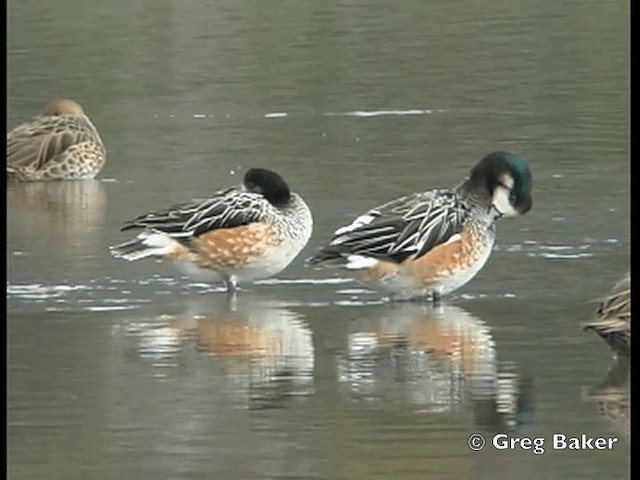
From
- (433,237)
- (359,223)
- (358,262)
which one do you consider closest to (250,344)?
(358,262)

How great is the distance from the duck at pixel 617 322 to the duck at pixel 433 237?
1.74 meters

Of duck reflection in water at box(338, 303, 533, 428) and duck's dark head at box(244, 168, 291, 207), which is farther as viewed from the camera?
duck's dark head at box(244, 168, 291, 207)

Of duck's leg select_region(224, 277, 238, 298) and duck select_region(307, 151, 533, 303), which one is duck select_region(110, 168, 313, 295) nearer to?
duck's leg select_region(224, 277, 238, 298)

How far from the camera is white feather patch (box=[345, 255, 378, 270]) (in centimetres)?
1184

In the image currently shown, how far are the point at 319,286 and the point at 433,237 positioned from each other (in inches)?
33.9

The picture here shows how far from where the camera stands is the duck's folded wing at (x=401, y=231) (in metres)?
11.9

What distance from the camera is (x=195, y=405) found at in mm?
10047

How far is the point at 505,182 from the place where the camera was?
1241cm

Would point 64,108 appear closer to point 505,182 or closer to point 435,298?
point 505,182

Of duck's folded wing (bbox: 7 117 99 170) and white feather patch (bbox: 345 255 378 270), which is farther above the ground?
duck's folded wing (bbox: 7 117 99 170)

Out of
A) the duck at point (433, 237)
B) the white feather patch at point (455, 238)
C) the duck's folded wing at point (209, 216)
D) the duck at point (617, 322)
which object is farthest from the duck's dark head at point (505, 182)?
the duck at point (617, 322)

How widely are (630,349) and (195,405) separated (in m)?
1.89

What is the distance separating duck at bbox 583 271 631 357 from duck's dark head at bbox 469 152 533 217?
6.80ft

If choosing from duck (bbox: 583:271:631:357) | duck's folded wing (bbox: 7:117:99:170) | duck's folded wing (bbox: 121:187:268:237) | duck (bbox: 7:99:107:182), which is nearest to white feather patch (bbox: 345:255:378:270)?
duck's folded wing (bbox: 121:187:268:237)
